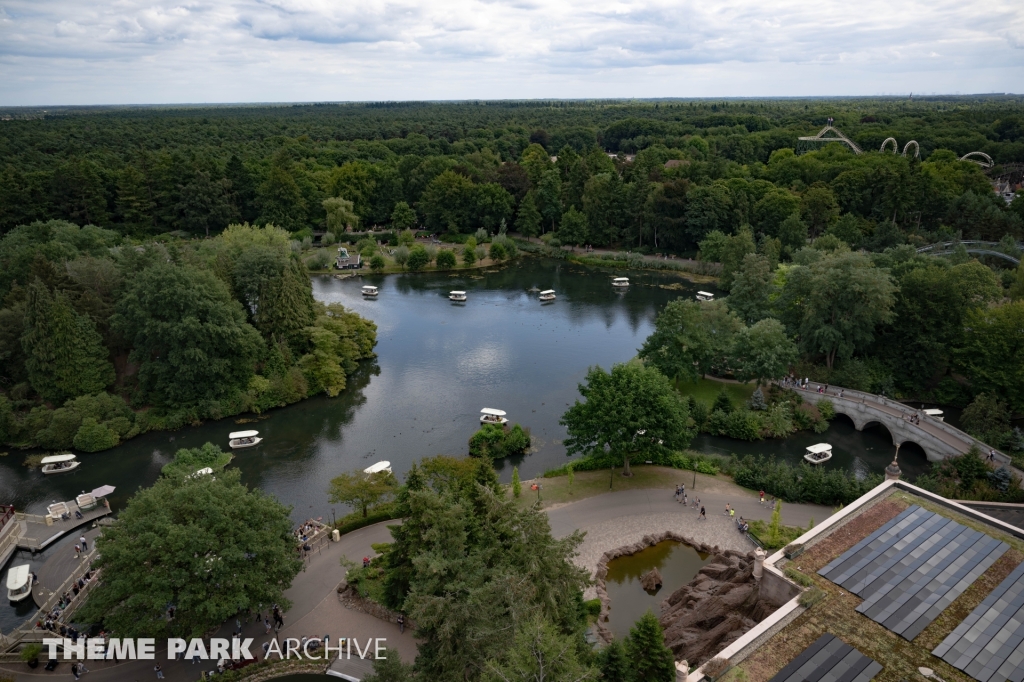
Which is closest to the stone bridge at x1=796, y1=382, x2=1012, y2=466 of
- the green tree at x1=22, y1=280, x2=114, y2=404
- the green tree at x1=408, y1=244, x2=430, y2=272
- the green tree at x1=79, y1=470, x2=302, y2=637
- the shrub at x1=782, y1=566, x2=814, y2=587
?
the shrub at x1=782, y1=566, x2=814, y2=587

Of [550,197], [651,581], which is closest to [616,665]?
[651,581]

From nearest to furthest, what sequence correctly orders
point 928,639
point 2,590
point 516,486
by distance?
point 928,639, point 2,590, point 516,486

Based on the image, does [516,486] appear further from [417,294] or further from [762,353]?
[417,294]

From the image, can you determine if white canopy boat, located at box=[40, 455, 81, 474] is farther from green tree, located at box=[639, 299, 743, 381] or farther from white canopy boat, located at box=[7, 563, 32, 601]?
green tree, located at box=[639, 299, 743, 381]

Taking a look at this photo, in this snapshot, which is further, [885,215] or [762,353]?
[885,215]

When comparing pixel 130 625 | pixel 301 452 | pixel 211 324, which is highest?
pixel 211 324

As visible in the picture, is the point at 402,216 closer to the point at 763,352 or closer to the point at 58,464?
the point at 58,464

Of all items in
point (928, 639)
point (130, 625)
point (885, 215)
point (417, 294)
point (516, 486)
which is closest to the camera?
point (928, 639)

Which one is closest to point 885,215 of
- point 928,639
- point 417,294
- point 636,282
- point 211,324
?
point 636,282
